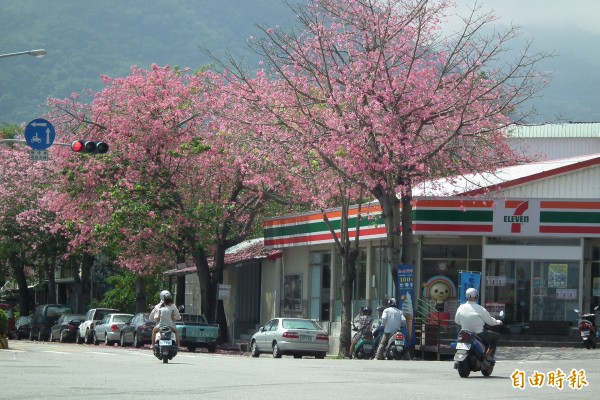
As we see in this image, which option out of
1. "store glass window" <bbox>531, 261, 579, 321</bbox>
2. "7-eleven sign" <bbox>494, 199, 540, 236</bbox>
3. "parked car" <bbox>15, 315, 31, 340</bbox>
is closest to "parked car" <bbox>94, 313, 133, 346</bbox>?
"parked car" <bbox>15, 315, 31, 340</bbox>

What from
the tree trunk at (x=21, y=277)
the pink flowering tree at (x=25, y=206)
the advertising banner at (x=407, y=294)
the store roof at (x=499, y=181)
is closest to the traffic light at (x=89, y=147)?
the advertising banner at (x=407, y=294)

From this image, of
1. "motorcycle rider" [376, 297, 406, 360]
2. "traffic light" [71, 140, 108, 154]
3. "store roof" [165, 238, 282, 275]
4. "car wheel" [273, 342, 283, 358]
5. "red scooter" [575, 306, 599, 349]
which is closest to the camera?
"traffic light" [71, 140, 108, 154]

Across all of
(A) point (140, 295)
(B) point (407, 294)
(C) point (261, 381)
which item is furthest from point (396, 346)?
(A) point (140, 295)

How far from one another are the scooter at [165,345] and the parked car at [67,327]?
90.9ft

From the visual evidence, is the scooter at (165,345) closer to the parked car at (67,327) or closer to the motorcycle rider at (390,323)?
the motorcycle rider at (390,323)

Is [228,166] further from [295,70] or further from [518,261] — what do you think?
[518,261]

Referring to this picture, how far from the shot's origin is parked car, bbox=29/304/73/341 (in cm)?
5778

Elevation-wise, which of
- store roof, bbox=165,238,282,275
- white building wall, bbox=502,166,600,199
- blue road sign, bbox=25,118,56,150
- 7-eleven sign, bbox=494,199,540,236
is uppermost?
blue road sign, bbox=25,118,56,150

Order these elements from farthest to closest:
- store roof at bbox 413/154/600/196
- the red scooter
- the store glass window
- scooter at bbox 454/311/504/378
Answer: the store glass window < store roof at bbox 413/154/600/196 < the red scooter < scooter at bbox 454/311/504/378

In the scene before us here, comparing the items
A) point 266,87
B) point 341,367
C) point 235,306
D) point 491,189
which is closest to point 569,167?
point 491,189

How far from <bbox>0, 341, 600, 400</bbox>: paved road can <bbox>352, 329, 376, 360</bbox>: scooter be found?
8.07m

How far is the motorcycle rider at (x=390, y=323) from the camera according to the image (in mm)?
32656

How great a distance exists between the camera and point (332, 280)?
44406 millimetres

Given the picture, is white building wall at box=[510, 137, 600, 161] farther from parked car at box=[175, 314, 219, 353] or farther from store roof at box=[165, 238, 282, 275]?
parked car at box=[175, 314, 219, 353]
